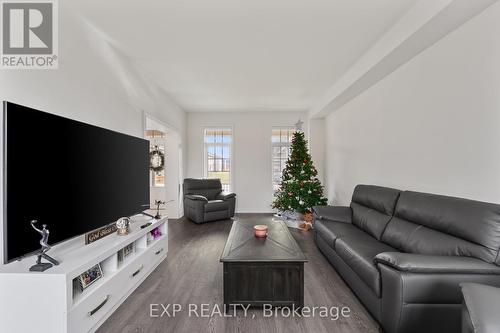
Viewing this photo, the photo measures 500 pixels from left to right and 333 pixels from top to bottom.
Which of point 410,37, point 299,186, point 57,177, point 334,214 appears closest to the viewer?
point 57,177

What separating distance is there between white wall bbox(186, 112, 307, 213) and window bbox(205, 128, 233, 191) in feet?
0.57

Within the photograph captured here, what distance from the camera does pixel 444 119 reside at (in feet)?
7.13

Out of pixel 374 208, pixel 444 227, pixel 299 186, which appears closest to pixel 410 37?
pixel 444 227

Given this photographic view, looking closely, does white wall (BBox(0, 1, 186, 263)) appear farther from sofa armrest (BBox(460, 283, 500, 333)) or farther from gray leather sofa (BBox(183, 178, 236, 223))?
sofa armrest (BBox(460, 283, 500, 333))

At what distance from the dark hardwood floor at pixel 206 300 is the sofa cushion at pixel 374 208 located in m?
0.72

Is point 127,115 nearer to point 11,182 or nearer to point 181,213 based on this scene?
point 11,182

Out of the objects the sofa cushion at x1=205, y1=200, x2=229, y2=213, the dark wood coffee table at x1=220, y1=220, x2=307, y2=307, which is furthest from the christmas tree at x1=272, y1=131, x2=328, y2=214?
the dark wood coffee table at x1=220, y1=220, x2=307, y2=307

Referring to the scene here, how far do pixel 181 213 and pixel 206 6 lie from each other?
4.52 m

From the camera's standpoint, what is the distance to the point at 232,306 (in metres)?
1.99

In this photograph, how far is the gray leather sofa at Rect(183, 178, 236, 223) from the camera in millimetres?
4762

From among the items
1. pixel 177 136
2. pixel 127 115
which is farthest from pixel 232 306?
pixel 177 136

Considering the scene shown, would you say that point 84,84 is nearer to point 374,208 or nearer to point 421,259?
point 421,259

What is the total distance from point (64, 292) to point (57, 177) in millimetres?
821

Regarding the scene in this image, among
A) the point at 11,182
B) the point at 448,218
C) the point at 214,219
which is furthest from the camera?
the point at 214,219
